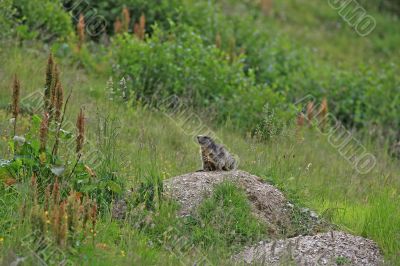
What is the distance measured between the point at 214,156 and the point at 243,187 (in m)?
0.55

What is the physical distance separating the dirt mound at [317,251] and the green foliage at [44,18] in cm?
577

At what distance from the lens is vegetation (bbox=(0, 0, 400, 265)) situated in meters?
5.93

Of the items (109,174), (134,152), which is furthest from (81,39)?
(109,174)

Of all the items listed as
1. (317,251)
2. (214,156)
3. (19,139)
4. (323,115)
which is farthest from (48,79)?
(323,115)

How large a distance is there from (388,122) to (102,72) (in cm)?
463

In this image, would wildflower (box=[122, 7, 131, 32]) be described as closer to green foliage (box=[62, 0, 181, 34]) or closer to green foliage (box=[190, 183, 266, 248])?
green foliage (box=[62, 0, 181, 34])

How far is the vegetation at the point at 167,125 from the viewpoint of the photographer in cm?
593

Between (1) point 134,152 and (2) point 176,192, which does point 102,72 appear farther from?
(2) point 176,192

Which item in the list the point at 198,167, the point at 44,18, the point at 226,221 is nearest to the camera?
the point at 226,221

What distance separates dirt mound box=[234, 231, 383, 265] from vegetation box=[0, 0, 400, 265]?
0.10m

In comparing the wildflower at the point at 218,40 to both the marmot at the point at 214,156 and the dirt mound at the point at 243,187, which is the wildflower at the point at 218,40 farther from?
A: the dirt mound at the point at 243,187

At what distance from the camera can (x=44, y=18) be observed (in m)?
10.9

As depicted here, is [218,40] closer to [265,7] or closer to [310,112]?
[310,112]

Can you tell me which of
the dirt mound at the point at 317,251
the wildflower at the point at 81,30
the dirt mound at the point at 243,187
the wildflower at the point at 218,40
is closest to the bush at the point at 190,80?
the wildflower at the point at 81,30
